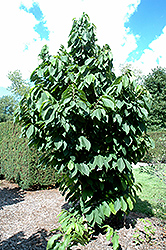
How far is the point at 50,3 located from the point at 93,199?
3261 mm

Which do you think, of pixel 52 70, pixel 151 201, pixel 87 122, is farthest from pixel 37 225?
pixel 151 201

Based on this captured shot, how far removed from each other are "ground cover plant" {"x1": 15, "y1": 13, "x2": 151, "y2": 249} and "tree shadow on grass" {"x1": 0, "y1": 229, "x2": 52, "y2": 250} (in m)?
0.41

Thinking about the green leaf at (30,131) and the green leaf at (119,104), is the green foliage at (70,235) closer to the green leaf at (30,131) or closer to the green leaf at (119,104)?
the green leaf at (30,131)

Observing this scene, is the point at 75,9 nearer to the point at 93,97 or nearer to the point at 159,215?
the point at 93,97

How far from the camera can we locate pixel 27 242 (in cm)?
232

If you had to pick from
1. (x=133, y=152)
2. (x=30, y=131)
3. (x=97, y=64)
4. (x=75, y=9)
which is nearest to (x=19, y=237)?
(x=30, y=131)

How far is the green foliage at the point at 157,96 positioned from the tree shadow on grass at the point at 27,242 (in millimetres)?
10359

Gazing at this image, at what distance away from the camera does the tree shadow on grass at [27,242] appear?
7.25 feet

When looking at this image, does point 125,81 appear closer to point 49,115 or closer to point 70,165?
point 49,115

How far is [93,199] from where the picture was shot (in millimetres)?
2213

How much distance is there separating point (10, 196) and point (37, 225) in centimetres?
199

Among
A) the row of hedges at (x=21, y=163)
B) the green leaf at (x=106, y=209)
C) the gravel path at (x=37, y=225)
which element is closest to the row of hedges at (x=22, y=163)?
the row of hedges at (x=21, y=163)

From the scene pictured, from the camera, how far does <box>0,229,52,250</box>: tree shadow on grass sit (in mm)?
2209

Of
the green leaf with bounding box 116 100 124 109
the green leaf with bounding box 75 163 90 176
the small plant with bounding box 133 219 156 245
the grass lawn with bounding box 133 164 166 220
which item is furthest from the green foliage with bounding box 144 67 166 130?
the green leaf with bounding box 75 163 90 176
